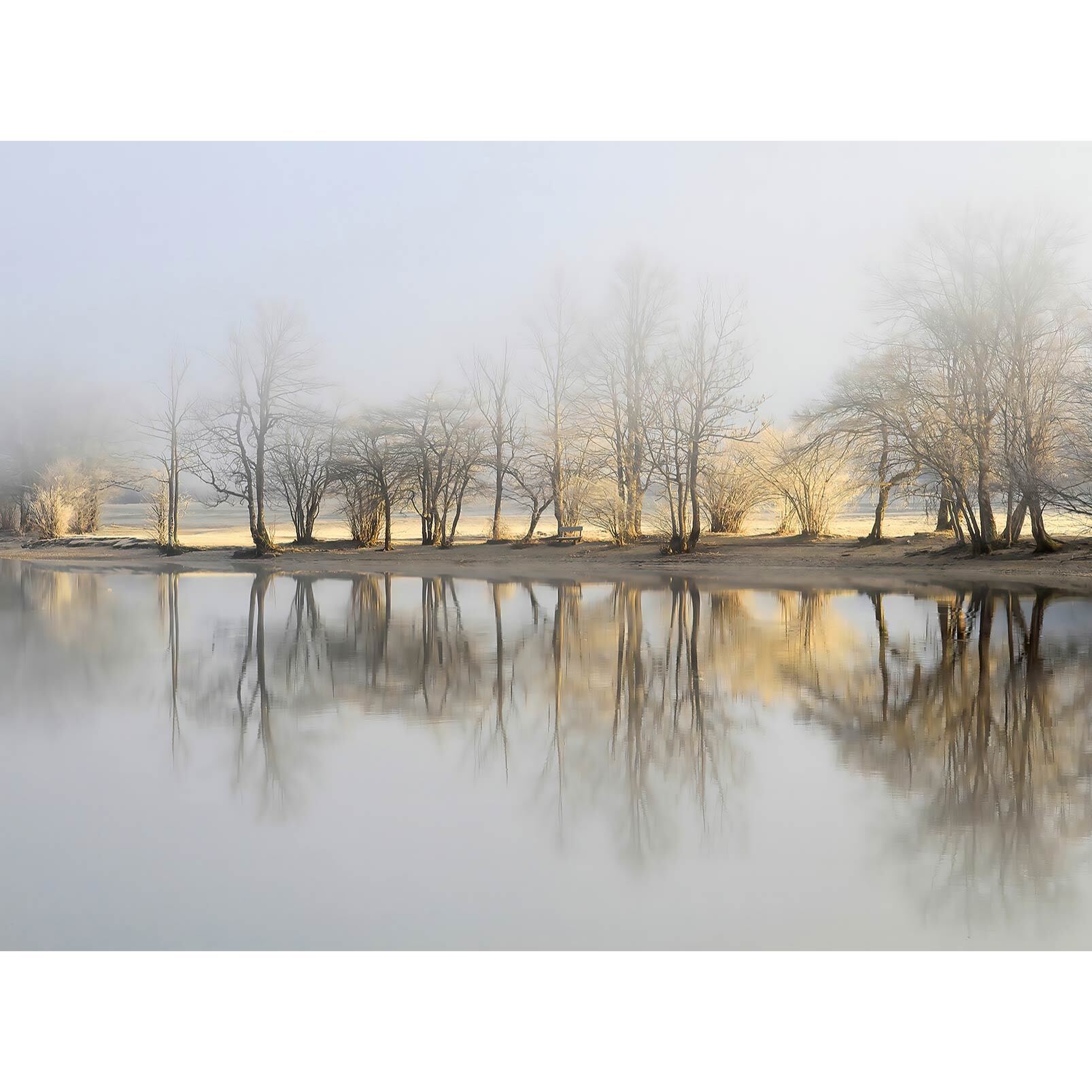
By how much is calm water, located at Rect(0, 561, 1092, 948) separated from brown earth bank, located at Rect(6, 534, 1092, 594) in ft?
36.6

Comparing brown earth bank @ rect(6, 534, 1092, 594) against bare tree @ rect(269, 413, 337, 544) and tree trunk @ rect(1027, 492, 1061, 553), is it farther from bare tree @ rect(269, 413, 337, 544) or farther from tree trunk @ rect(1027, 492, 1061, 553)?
bare tree @ rect(269, 413, 337, 544)

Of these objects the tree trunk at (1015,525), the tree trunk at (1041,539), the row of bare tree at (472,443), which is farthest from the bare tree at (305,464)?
the tree trunk at (1041,539)

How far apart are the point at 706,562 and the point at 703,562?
5.7 inches

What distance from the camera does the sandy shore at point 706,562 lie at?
23.2 meters

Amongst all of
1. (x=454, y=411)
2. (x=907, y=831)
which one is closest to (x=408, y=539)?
(x=454, y=411)

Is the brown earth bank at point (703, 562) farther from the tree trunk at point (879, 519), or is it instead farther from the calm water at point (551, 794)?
the calm water at point (551, 794)

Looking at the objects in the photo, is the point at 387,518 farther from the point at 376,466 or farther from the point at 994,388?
the point at 994,388

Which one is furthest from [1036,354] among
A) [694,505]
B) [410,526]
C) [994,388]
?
[410,526]

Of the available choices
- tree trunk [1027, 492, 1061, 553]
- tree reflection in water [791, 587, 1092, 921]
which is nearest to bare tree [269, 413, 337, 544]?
tree trunk [1027, 492, 1061, 553]

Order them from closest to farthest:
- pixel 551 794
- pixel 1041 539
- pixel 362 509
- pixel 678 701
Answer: pixel 551 794, pixel 678 701, pixel 1041 539, pixel 362 509

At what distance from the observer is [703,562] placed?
29.3m

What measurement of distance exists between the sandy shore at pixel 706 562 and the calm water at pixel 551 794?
1150 centimetres

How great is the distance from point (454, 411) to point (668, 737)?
3120cm

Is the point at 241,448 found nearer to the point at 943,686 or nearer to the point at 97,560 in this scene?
the point at 97,560
